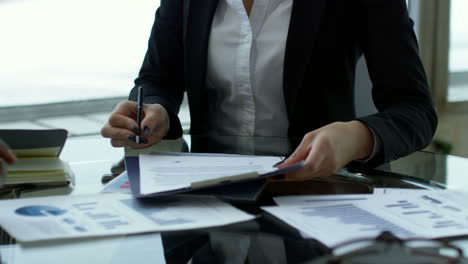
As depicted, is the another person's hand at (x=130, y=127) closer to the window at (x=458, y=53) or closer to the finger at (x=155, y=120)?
the finger at (x=155, y=120)

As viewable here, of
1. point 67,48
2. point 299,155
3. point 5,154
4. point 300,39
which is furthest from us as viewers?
point 67,48

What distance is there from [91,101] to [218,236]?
6.88 ft

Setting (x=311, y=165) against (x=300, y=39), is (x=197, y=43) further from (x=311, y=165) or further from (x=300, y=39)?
(x=311, y=165)

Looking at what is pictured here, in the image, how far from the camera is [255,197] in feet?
3.00

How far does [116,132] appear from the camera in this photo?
1277 mm

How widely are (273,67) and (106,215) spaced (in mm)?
696

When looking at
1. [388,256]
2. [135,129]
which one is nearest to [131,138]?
[135,129]

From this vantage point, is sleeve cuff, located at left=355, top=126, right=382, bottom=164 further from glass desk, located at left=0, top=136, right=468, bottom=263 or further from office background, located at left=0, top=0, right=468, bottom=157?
office background, located at left=0, top=0, right=468, bottom=157

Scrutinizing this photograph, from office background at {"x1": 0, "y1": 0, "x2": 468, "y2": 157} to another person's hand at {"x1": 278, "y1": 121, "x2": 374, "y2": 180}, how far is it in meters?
1.32

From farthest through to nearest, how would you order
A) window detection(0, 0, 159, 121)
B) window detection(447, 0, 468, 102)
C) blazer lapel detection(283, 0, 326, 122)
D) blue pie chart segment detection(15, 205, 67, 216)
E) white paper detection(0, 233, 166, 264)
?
1. window detection(447, 0, 468, 102)
2. window detection(0, 0, 159, 121)
3. blazer lapel detection(283, 0, 326, 122)
4. blue pie chart segment detection(15, 205, 67, 216)
5. white paper detection(0, 233, 166, 264)

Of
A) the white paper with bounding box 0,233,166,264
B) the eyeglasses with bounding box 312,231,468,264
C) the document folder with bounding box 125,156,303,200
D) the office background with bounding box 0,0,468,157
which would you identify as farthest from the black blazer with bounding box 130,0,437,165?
the office background with bounding box 0,0,468,157

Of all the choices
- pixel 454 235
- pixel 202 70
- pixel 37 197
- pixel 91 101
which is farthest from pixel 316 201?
pixel 91 101

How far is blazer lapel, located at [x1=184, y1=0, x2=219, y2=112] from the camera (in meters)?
1.53

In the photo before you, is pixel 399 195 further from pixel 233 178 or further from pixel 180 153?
pixel 180 153
